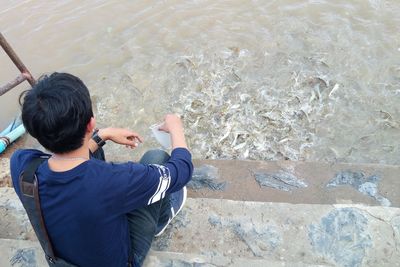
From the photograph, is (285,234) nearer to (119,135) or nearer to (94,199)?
(119,135)

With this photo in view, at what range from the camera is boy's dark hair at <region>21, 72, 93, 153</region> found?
174 centimetres

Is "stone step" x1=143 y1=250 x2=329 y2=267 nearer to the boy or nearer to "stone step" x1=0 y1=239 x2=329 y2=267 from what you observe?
"stone step" x1=0 y1=239 x2=329 y2=267

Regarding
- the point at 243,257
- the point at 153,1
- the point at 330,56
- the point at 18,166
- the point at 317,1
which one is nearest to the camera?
the point at 18,166

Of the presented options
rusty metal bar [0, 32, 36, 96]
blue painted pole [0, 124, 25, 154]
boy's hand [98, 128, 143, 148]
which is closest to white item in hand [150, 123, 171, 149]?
boy's hand [98, 128, 143, 148]

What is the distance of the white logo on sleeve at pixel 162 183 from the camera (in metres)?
2.06

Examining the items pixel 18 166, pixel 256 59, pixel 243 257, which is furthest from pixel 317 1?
pixel 18 166

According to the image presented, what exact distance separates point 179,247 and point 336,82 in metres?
3.16

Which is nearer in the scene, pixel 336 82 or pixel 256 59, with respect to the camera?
pixel 336 82

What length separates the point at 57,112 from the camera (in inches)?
68.9

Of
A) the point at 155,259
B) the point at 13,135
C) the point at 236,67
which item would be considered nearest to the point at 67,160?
the point at 155,259

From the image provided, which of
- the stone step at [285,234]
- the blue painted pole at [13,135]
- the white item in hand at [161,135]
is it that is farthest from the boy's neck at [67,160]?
the blue painted pole at [13,135]

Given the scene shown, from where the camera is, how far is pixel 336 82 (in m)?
4.97

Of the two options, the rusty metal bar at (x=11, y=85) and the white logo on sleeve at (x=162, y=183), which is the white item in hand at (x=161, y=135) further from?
the rusty metal bar at (x=11, y=85)

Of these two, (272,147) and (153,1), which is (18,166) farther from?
(153,1)
